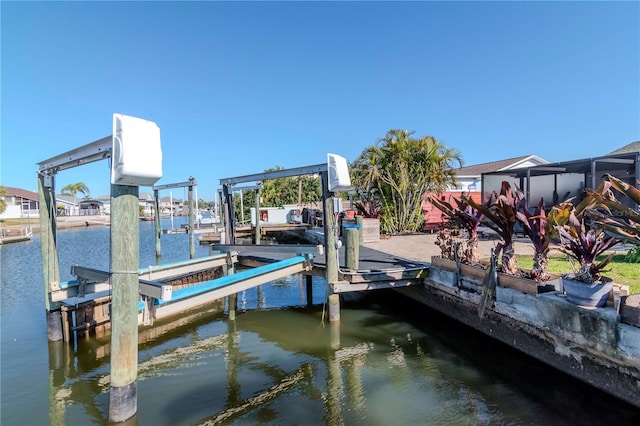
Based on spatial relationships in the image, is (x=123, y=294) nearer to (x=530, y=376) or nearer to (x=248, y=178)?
(x=248, y=178)

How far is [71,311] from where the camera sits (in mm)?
6344

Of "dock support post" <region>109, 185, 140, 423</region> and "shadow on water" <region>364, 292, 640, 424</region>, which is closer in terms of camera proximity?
"dock support post" <region>109, 185, 140, 423</region>

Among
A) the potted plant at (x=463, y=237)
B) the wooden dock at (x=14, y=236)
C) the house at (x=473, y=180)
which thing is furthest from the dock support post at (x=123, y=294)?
the wooden dock at (x=14, y=236)

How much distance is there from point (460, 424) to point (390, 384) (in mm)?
1090

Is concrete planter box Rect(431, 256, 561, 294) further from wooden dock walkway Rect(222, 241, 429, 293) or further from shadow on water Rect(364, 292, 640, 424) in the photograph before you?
shadow on water Rect(364, 292, 640, 424)

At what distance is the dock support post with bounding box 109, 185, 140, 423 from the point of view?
3.56 meters

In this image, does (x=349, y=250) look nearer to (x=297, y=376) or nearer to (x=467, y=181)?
(x=297, y=376)

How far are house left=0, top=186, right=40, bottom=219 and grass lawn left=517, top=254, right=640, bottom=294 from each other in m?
58.1

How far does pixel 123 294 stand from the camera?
3.59 meters

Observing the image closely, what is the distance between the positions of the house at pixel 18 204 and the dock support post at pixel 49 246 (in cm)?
5258

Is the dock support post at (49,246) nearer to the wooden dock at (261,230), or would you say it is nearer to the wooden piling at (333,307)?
the wooden piling at (333,307)

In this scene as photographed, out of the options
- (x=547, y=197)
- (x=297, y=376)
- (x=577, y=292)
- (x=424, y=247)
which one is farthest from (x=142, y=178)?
(x=547, y=197)

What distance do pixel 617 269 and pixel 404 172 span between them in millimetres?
9330

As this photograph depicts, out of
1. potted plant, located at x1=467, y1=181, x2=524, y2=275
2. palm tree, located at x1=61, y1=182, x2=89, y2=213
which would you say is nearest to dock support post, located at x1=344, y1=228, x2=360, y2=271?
potted plant, located at x1=467, y1=181, x2=524, y2=275
